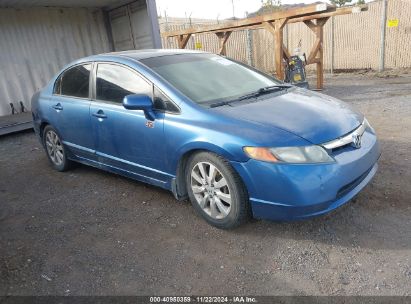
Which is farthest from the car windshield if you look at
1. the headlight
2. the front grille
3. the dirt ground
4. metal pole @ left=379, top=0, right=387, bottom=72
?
metal pole @ left=379, top=0, right=387, bottom=72

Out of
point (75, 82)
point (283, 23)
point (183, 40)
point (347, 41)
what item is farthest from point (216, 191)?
point (347, 41)

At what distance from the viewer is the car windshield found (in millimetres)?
3429

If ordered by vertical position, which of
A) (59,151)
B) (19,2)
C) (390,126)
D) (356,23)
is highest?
(19,2)

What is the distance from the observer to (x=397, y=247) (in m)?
2.72

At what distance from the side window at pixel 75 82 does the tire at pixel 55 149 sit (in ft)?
1.95

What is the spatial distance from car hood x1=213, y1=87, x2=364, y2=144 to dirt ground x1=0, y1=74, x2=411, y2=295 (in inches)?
31.9

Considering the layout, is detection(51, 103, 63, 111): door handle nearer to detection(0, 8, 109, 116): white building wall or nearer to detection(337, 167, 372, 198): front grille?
detection(337, 167, 372, 198): front grille

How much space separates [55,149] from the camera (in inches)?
200

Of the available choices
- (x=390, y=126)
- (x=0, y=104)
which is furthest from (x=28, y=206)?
(x=0, y=104)

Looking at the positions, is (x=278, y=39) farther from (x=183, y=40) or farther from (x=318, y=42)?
(x=183, y=40)

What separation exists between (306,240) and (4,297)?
230 cm

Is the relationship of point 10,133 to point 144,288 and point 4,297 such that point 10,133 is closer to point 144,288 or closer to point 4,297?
point 4,297

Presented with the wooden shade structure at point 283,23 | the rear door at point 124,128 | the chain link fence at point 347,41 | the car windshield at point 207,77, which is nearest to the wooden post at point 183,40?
the wooden shade structure at point 283,23

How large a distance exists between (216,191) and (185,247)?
53 cm
